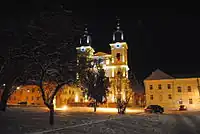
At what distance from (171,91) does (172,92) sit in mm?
383

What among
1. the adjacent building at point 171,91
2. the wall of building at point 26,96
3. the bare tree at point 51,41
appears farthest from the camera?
the wall of building at point 26,96

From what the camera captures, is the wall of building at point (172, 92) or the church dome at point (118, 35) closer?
the wall of building at point (172, 92)

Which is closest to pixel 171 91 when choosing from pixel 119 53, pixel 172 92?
pixel 172 92

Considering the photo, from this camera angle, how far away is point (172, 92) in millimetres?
63750

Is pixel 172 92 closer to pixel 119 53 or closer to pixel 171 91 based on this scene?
pixel 171 91

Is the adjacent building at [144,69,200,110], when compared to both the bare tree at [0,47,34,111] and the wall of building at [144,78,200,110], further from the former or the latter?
the bare tree at [0,47,34,111]

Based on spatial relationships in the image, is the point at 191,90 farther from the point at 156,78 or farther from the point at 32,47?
the point at 32,47

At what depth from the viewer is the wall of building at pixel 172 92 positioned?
204 ft

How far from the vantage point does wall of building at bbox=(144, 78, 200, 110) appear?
62219 mm

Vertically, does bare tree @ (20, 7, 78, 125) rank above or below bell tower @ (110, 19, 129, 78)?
below

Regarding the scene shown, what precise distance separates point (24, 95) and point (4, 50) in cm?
6773

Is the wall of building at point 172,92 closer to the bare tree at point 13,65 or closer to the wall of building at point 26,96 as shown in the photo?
the wall of building at point 26,96

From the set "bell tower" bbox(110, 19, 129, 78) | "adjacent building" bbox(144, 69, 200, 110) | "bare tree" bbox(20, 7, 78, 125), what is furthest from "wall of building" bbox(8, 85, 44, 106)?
"bare tree" bbox(20, 7, 78, 125)

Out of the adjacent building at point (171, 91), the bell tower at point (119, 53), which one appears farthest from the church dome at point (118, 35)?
the adjacent building at point (171, 91)
